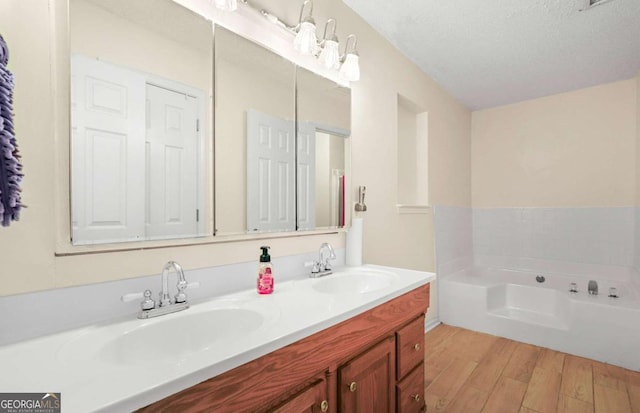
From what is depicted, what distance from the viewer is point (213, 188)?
1294 mm

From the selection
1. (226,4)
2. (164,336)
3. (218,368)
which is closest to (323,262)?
(164,336)

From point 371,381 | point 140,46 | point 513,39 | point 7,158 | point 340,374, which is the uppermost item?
point 513,39

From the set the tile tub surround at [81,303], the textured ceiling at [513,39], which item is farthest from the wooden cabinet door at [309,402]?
the textured ceiling at [513,39]

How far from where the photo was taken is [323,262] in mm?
1707

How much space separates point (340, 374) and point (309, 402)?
0.17m

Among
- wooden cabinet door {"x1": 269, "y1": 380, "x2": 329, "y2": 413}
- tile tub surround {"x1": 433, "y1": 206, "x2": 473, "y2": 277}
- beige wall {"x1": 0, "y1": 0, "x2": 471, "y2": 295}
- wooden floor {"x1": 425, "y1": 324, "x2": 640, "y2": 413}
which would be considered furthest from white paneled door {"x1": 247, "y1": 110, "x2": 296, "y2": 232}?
tile tub surround {"x1": 433, "y1": 206, "x2": 473, "y2": 277}

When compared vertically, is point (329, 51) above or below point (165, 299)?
above

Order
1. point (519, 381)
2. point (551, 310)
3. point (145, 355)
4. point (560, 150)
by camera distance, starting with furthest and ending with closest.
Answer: point (560, 150)
point (551, 310)
point (519, 381)
point (145, 355)

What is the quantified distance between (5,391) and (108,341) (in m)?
0.23

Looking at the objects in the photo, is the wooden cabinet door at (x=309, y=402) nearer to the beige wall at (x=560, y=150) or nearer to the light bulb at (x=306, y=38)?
the light bulb at (x=306, y=38)

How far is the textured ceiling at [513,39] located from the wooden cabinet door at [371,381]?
6.58 feet

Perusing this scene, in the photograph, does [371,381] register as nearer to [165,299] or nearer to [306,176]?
[165,299]

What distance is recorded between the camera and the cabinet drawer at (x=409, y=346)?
4.78ft

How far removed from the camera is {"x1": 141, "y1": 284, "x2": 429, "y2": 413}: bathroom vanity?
0.76 metres
